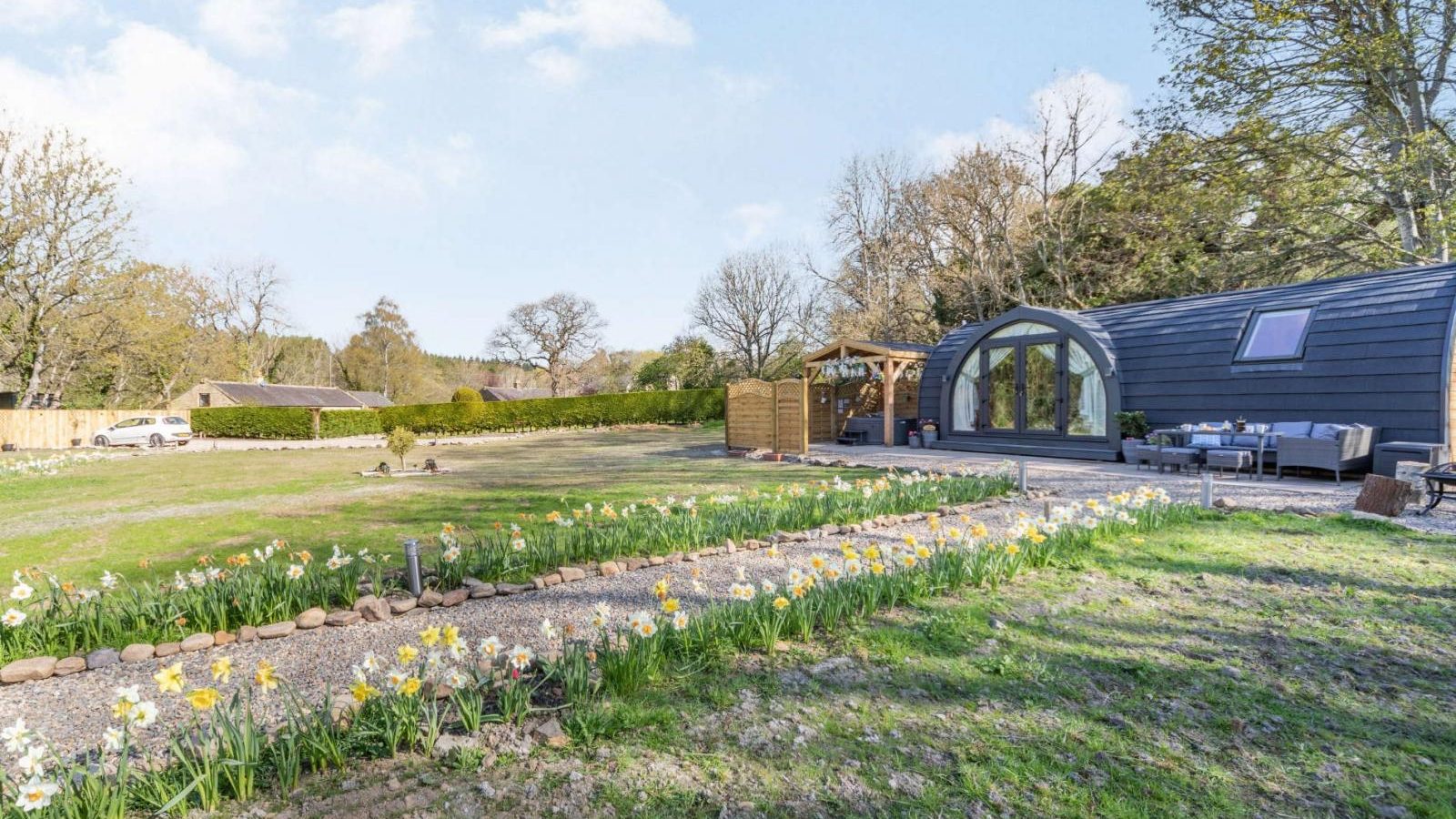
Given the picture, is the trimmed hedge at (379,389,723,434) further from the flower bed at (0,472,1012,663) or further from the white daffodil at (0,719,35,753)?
the white daffodil at (0,719,35,753)

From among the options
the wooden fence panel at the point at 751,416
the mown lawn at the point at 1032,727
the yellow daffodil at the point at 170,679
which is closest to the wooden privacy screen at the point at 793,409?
the wooden fence panel at the point at 751,416

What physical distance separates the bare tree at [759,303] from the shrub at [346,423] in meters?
18.6

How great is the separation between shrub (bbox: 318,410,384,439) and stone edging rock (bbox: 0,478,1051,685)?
1213 inches

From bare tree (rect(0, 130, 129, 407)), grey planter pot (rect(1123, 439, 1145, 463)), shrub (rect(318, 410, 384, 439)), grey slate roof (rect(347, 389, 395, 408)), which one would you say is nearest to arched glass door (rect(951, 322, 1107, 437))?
grey planter pot (rect(1123, 439, 1145, 463))

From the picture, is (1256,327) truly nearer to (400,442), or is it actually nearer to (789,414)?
(789,414)

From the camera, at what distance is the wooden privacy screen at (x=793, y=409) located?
47.3 feet

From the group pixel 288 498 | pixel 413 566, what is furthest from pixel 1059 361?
pixel 288 498

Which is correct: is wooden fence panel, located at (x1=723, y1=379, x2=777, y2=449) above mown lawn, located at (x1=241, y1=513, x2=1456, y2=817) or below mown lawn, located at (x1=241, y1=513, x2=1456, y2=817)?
above

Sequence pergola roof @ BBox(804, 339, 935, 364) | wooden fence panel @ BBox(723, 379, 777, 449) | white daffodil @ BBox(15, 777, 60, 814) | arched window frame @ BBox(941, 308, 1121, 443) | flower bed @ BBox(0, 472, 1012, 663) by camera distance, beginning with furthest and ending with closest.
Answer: pergola roof @ BBox(804, 339, 935, 364), wooden fence panel @ BBox(723, 379, 777, 449), arched window frame @ BBox(941, 308, 1121, 443), flower bed @ BBox(0, 472, 1012, 663), white daffodil @ BBox(15, 777, 60, 814)

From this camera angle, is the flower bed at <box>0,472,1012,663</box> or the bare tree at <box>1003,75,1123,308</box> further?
the bare tree at <box>1003,75,1123,308</box>

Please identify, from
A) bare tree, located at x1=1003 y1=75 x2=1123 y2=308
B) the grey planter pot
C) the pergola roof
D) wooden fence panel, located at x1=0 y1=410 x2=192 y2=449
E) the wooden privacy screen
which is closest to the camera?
the grey planter pot

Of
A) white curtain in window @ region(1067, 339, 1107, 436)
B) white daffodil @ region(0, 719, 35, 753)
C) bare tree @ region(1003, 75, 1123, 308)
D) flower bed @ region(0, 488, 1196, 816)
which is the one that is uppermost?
bare tree @ region(1003, 75, 1123, 308)

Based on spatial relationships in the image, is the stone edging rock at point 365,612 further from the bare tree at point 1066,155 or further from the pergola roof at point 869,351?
the bare tree at point 1066,155

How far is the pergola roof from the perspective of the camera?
620 inches
